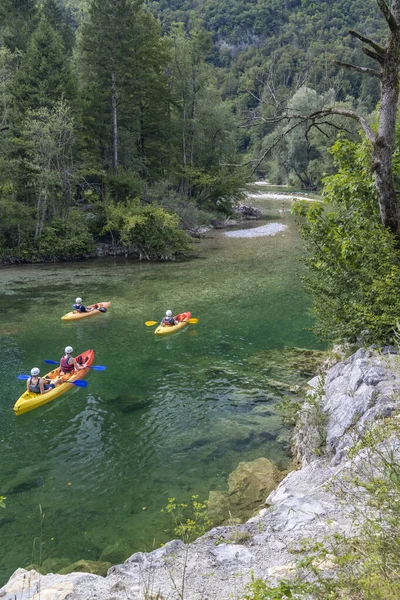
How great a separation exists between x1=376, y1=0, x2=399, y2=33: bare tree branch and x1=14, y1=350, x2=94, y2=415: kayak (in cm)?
1087

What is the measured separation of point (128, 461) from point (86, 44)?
108ft

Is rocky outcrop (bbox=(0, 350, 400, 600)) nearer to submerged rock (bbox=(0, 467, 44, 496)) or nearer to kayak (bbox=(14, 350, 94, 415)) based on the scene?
submerged rock (bbox=(0, 467, 44, 496))

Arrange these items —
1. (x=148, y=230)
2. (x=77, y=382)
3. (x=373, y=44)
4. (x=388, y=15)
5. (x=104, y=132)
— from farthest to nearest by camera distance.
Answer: (x=104, y=132)
(x=148, y=230)
(x=77, y=382)
(x=373, y=44)
(x=388, y=15)

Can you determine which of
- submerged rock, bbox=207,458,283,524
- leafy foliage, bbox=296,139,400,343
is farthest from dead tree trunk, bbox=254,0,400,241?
submerged rock, bbox=207,458,283,524

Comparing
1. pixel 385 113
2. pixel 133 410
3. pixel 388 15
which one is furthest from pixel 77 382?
pixel 388 15

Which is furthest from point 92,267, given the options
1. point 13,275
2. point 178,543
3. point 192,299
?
point 178,543

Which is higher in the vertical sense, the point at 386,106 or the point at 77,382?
the point at 386,106

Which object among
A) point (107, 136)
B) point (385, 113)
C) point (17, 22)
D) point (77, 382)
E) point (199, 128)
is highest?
point (17, 22)

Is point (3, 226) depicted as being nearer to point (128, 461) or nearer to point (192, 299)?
point (192, 299)

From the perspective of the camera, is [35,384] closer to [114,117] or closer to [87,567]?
[87,567]

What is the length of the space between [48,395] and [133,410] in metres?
2.42

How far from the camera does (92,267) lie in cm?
2805

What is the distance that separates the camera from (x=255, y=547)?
5.05 metres

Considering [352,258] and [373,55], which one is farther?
[352,258]
